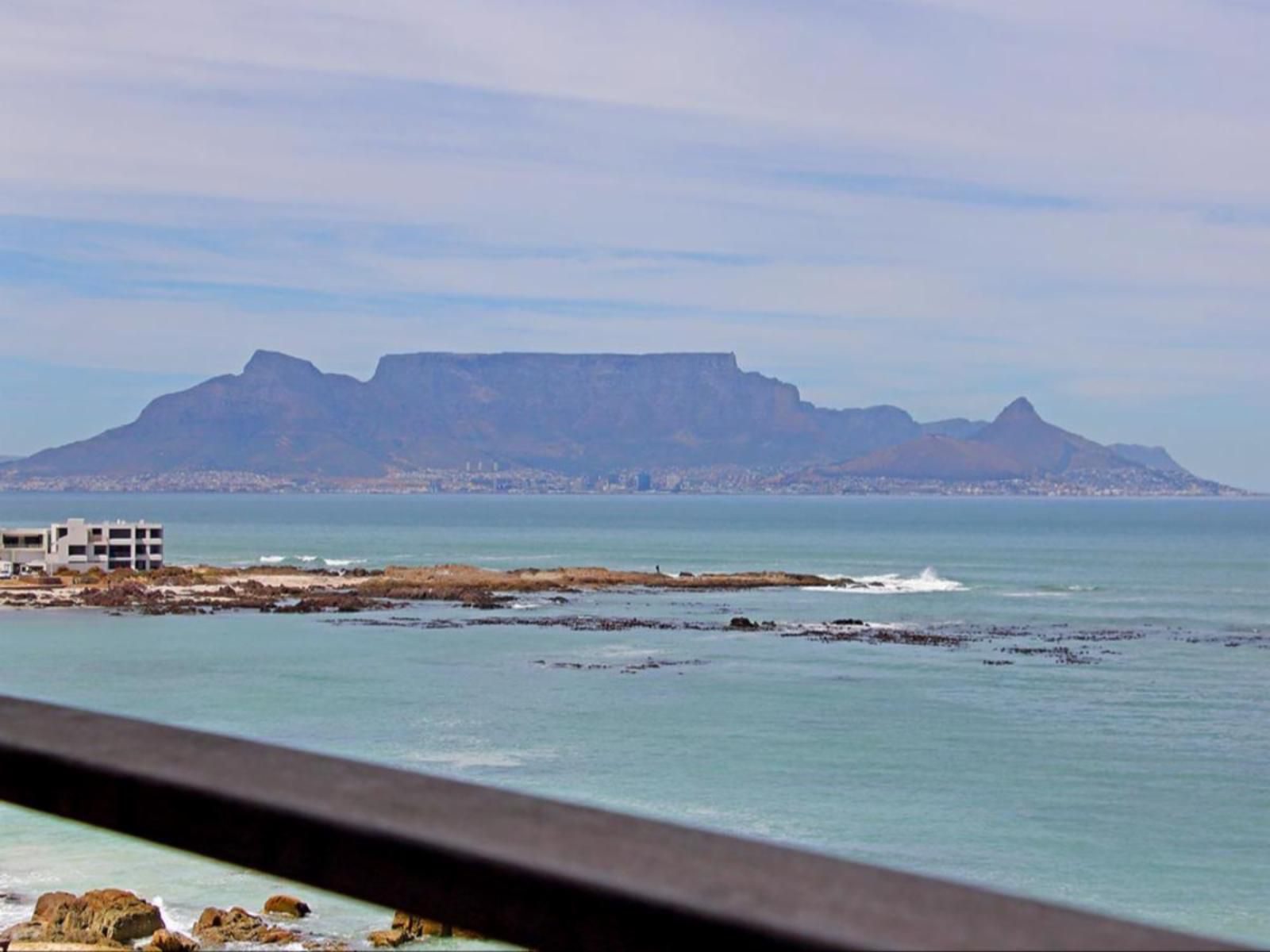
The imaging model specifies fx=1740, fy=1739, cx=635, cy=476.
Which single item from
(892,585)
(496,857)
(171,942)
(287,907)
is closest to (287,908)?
(287,907)

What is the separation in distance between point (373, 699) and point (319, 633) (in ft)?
52.0

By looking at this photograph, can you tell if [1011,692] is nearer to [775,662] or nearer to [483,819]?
[775,662]

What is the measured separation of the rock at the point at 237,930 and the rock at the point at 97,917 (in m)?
0.42

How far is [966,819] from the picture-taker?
80.6ft

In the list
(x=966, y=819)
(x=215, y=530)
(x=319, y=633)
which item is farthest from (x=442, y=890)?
(x=215, y=530)

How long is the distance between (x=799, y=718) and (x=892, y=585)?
42322 mm

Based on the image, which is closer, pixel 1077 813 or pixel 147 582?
pixel 1077 813

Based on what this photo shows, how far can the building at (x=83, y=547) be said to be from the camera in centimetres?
7488

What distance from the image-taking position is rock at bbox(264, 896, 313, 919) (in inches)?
648

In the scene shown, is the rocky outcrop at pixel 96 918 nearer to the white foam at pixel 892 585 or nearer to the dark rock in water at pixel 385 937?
the dark rock in water at pixel 385 937

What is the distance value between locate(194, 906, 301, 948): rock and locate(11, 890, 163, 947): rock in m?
0.42

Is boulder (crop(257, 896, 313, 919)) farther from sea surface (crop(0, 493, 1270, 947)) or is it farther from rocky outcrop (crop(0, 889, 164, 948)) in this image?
rocky outcrop (crop(0, 889, 164, 948))

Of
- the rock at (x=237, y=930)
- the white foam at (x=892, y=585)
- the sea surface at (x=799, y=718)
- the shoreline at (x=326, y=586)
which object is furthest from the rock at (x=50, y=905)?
the white foam at (x=892, y=585)

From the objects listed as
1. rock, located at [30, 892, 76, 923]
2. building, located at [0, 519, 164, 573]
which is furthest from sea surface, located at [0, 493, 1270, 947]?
building, located at [0, 519, 164, 573]
